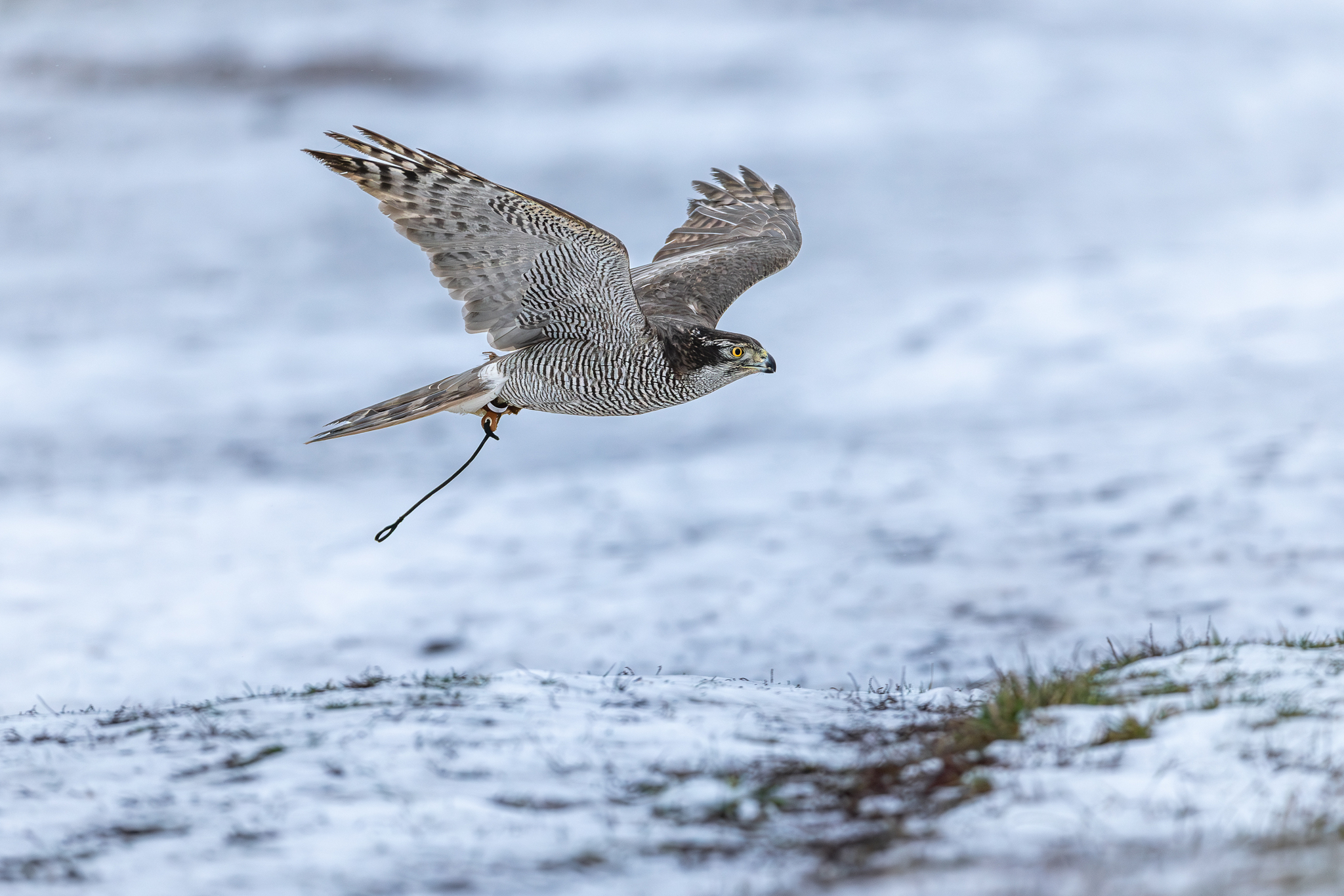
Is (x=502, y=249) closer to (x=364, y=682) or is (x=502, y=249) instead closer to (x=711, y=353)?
(x=711, y=353)

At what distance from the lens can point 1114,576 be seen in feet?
89.4

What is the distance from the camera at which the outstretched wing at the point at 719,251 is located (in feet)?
29.7

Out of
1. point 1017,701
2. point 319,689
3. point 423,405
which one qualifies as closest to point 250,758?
point 319,689

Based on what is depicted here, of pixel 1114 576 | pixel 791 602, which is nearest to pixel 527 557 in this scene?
pixel 791 602

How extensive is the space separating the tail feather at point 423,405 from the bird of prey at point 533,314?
10 mm

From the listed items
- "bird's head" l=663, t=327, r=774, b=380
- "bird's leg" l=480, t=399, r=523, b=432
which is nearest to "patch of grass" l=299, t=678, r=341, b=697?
"bird's leg" l=480, t=399, r=523, b=432

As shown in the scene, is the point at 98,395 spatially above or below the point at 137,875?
above

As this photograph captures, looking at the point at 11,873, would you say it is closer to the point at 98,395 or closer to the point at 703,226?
the point at 703,226

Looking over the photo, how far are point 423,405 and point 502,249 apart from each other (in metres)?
1.05

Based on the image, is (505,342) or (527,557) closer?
(505,342)

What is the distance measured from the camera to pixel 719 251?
9.92m

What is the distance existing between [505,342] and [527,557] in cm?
2419

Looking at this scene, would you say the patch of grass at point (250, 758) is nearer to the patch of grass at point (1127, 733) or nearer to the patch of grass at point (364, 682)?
the patch of grass at point (364, 682)

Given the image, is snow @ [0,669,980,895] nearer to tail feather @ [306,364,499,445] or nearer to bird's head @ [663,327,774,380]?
tail feather @ [306,364,499,445]
